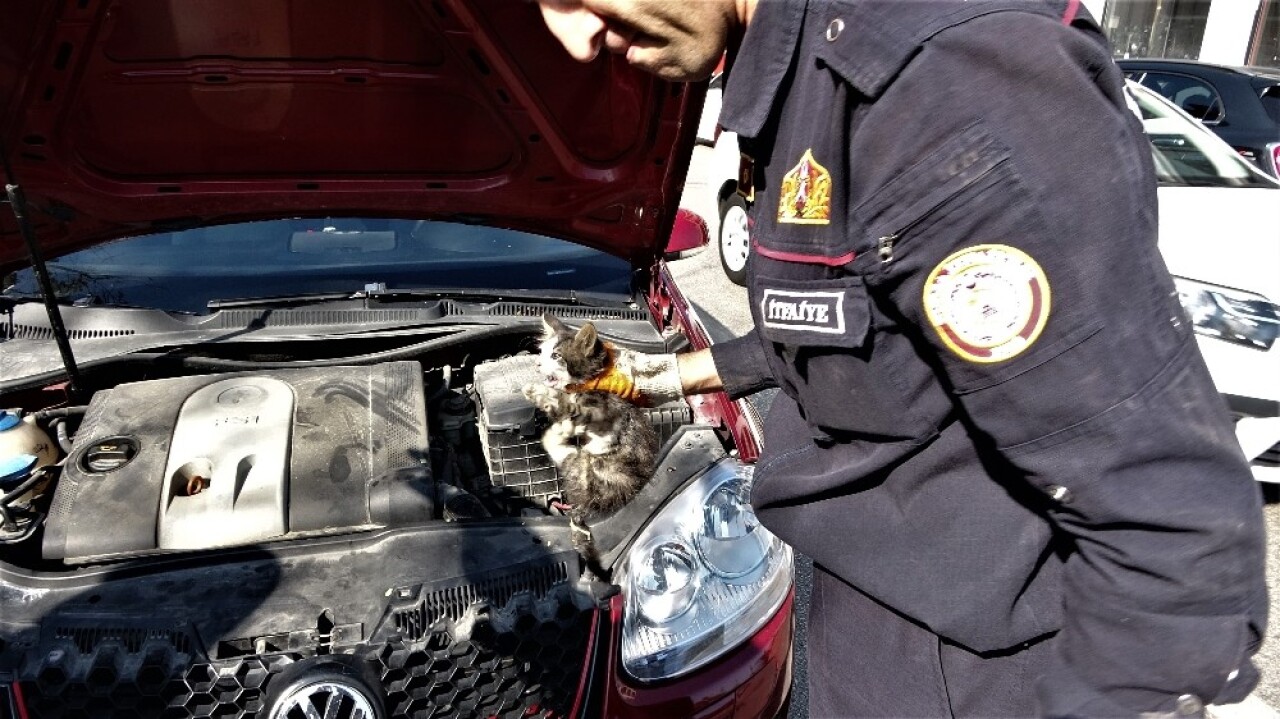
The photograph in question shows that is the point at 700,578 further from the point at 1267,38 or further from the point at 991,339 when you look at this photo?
the point at 1267,38

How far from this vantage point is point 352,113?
212 centimetres

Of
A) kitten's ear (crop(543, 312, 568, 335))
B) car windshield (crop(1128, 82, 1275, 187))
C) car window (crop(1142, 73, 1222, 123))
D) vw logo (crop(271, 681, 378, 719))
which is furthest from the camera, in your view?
car window (crop(1142, 73, 1222, 123))

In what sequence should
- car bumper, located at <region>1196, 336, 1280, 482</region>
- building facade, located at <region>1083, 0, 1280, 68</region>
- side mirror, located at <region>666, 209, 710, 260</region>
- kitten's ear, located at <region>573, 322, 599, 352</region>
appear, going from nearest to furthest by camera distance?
kitten's ear, located at <region>573, 322, 599, 352</region>
side mirror, located at <region>666, 209, 710, 260</region>
car bumper, located at <region>1196, 336, 1280, 482</region>
building facade, located at <region>1083, 0, 1280, 68</region>

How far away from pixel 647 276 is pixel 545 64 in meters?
0.74

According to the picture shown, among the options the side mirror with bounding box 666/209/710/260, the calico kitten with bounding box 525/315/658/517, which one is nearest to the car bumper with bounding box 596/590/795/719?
the calico kitten with bounding box 525/315/658/517

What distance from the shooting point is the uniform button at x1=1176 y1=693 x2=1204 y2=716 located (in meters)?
0.94

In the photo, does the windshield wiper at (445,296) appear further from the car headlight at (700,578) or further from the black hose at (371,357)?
the car headlight at (700,578)

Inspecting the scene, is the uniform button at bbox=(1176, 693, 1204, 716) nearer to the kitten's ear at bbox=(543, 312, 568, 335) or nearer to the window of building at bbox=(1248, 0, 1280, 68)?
the kitten's ear at bbox=(543, 312, 568, 335)

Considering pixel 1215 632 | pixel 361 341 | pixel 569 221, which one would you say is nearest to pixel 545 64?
pixel 569 221

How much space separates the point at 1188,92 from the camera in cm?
673

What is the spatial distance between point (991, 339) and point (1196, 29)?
15445 mm

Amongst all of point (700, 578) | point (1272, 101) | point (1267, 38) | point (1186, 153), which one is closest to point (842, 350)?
point (700, 578)

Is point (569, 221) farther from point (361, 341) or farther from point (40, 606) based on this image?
point (40, 606)

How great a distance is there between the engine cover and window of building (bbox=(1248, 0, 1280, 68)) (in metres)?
14.6
